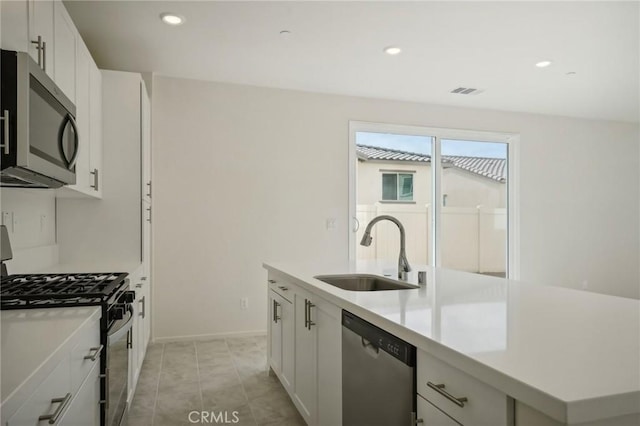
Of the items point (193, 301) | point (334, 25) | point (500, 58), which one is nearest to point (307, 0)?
point (334, 25)

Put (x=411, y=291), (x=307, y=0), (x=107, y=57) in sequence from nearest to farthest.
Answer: (x=411, y=291) < (x=307, y=0) < (x=107, y=57)

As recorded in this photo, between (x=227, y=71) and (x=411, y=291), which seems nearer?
(x=411, y=291)

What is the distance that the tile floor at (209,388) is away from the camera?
2.54m

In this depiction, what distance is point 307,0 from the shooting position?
2.78m

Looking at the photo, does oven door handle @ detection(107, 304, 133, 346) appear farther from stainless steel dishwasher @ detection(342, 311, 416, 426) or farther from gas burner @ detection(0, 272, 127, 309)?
stainless steel dishwasher @ detection(342, 311, 416, 426)

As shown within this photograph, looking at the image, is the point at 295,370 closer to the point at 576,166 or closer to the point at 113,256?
the point at 113,256

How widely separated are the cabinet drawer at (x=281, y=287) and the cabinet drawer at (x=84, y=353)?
1.11 m

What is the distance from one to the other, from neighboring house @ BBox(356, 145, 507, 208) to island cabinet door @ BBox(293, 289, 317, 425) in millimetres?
2829

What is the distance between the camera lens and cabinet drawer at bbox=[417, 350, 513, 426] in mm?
920

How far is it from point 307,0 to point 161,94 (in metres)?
2.06

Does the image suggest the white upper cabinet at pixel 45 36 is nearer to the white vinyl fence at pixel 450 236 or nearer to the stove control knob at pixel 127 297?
the stove control knob at pixel 127 297

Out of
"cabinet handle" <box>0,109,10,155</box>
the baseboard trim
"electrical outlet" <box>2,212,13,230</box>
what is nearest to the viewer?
"cabinet handle" <box>0,109,10,155</box>

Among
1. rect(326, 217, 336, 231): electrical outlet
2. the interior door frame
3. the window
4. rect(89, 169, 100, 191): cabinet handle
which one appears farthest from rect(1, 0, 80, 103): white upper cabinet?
the window

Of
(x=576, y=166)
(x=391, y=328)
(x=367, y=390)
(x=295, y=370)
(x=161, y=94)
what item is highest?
(x=161, y=94)
